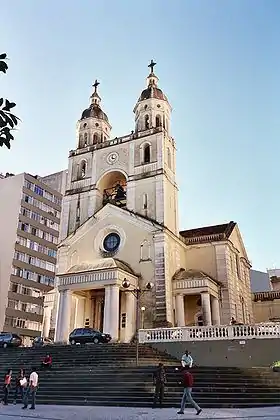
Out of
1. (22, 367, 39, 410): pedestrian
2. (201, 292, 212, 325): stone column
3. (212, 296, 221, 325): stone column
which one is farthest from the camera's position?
(212, 296, 221, 325): stone column

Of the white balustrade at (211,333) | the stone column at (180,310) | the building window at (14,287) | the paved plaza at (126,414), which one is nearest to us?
the paved plaza at (126,414)

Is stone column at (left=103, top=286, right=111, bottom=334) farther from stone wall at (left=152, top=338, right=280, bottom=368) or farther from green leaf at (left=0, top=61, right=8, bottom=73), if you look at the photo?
green leaf at (left=0, top=61, right=8, bottom=73)

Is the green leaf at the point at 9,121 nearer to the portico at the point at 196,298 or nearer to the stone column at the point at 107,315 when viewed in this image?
the stone column at the point at 107,315

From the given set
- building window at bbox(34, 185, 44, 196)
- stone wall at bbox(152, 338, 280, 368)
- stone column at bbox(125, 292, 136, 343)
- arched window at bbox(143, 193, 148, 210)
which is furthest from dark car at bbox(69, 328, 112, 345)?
building window at bbox(34, 185, 44, 196)

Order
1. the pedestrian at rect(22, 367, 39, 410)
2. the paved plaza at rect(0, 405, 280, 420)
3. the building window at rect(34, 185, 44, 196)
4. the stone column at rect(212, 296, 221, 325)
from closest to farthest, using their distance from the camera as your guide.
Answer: the paved plaza at rect(0, 405, 280, 420) < the pedestrian at rect(22, 367, 39, 410) < the stone column at rect(212, 296, 221, 325) < the building window at rect(34, 185, 44, 196)

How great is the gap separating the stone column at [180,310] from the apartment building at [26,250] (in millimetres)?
24400

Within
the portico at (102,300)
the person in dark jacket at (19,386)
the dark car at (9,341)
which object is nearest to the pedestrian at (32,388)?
the person in dark jacket at (19,386)

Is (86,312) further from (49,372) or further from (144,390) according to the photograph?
(144,390)

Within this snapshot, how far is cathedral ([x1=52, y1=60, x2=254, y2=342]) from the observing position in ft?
91.5

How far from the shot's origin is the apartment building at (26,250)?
1848 inches

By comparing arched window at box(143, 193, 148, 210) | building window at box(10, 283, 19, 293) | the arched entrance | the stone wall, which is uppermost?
the arched entrance

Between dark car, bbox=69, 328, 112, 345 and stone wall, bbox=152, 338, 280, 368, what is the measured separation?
4454mm

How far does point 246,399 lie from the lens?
46.6 ft

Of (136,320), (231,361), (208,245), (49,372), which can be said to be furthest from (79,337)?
(208,245)
